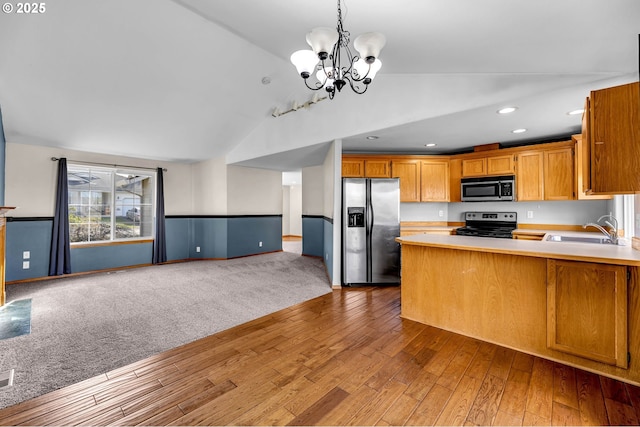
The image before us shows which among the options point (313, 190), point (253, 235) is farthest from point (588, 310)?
point (253, 235)

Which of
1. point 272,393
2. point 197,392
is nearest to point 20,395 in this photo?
point 197,392

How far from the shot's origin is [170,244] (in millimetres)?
6305

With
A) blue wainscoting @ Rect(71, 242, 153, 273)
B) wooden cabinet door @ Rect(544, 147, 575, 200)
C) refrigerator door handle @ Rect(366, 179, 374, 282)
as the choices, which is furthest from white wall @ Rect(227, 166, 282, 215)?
wooden cabinet door @ Rect(544, 147, 575, 200)

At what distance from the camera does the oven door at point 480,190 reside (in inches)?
174

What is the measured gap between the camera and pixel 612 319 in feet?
6.49

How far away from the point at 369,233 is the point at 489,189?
2.08 metres

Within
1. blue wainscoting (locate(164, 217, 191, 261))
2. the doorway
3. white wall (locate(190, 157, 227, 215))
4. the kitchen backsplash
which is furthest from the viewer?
the doorway

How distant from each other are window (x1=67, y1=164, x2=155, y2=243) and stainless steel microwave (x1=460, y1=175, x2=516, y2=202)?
6313mm

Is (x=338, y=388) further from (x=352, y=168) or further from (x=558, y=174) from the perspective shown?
(x=558, y=174)

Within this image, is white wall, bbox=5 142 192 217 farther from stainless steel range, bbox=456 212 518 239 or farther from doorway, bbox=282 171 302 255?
stainless steel range, bbox=456 212 518 239

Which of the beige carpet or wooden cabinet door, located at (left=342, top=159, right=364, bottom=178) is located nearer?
the beige carpet

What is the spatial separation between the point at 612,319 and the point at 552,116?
2331mm

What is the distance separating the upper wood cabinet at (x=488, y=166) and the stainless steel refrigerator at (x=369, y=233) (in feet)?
4.72

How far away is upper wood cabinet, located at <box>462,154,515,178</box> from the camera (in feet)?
14.3
